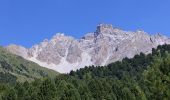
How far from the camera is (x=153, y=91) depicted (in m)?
39.2

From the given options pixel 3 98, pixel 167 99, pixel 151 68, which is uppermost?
pixel 3 98

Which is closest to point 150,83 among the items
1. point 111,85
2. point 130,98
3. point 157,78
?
point 157,78

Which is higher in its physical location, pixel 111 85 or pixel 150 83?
pixel 111 85

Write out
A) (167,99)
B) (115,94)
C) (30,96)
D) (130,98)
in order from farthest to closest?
(115,94) < (30,96) < (130,98) < (167,99)

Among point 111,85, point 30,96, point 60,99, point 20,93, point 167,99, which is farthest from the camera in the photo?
point 111,85

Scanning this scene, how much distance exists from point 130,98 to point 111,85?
79.3 m

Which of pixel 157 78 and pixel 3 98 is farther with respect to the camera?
pixel 3 98

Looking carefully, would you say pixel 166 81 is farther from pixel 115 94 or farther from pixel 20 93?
pixel 115 94

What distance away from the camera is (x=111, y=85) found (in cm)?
17462

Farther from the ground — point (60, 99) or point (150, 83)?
point (60, 99)

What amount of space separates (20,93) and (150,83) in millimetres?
105412

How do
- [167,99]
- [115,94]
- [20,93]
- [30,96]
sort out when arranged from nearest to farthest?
[167,99] < [30,96] < [20,93] < [115,94]

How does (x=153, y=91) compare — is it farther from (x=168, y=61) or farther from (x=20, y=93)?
(x=20, y=93)

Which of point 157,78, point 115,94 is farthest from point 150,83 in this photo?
point 115,94
